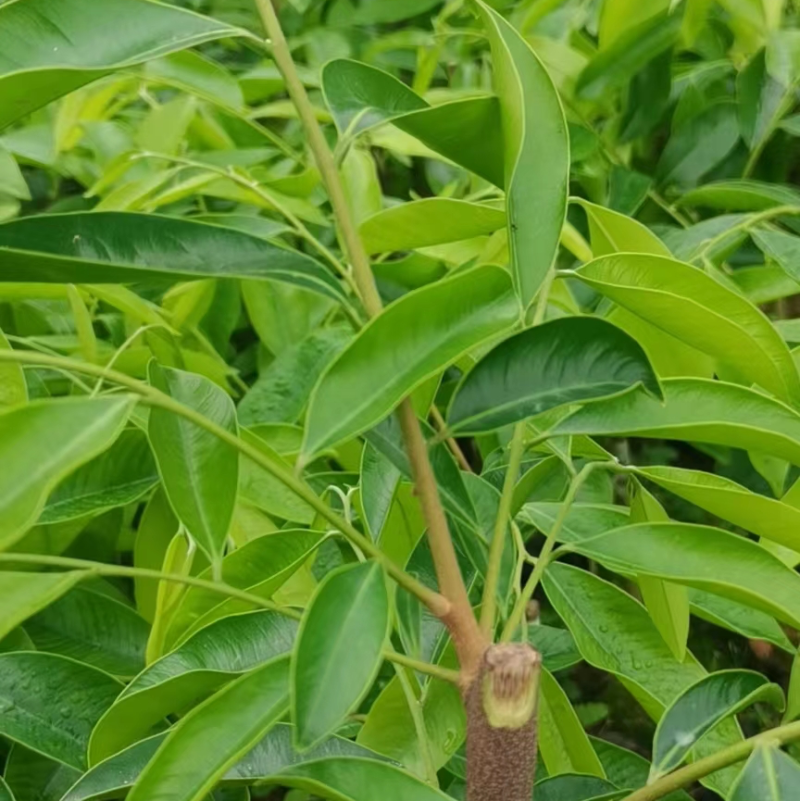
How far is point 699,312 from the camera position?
A: 0.53 m

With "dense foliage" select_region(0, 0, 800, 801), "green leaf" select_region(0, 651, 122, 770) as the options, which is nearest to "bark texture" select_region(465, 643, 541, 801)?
"dense foliage" select_region(0, 0, 800, 801)

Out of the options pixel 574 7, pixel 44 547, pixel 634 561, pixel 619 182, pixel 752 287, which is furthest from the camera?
pixel 574 7

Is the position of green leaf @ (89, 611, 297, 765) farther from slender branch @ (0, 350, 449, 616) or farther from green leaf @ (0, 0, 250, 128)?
green leaf @ (0, 0, 250, 128)

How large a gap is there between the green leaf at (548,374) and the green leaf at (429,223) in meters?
0.11

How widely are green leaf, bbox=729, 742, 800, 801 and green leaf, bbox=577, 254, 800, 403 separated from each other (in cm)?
18

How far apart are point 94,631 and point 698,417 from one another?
421 millimetres

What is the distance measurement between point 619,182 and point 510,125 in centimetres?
54

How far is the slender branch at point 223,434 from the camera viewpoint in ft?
1.42

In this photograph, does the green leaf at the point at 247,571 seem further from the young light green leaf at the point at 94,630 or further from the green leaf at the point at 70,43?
the green leaf at the point at 70,43

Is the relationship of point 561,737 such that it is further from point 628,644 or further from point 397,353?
point 397,353

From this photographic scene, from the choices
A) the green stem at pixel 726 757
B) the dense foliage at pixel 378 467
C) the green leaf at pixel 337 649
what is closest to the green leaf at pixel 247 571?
the dense foliage at pixel 378 467

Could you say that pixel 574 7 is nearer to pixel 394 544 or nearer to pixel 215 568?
pixel 394 544

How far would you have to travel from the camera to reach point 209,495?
1.90 ft

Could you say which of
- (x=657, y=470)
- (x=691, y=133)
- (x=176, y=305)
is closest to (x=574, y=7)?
(x=691, y=133)
